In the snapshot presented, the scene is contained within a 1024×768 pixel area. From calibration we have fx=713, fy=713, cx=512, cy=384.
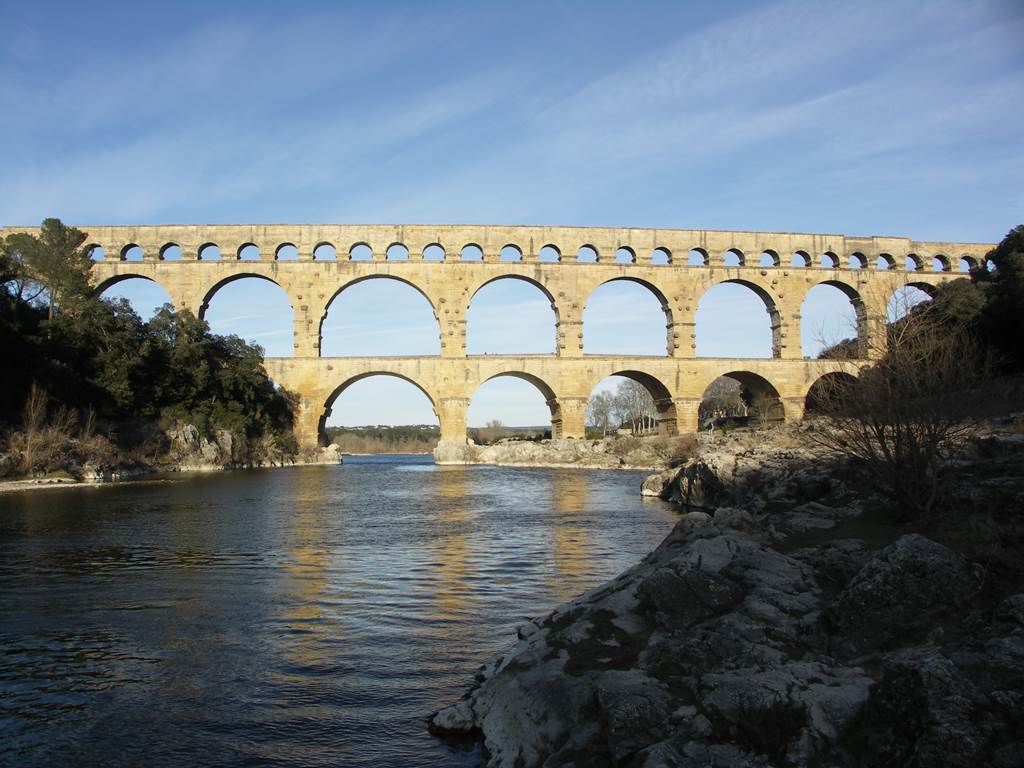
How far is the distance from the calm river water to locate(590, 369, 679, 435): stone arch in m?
21.6

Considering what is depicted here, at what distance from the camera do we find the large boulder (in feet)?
12.7

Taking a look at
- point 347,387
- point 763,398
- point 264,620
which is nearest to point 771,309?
point 763,398

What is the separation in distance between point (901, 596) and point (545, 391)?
3315 centimetres

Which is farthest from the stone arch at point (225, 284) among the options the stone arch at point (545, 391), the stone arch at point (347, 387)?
the stone arch at point (545, 391)

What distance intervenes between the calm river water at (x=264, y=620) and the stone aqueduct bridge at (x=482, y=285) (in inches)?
800

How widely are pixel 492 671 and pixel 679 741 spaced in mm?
1949

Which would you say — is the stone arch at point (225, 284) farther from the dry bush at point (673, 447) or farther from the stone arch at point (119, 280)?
the dry bush at point (673, 447)

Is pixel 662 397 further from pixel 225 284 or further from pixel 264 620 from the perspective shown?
pixel 264 620

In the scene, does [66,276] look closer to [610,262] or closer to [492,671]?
[610,262]

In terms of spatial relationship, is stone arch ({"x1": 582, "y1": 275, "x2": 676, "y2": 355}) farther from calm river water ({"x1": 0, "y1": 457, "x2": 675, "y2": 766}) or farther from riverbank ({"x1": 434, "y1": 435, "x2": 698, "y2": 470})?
calm river water ({"x1": 0, "y1": 457, "x2": 675, "y2": 766})

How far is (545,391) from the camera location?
122 feet

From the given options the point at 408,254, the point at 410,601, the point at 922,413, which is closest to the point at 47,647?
the point at 410,601

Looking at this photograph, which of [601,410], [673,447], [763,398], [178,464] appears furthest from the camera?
[601,410]

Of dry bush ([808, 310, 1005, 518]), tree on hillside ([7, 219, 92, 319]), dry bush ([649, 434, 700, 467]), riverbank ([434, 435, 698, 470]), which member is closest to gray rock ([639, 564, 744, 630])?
dry bush ([808, 310, 1005, 518])
